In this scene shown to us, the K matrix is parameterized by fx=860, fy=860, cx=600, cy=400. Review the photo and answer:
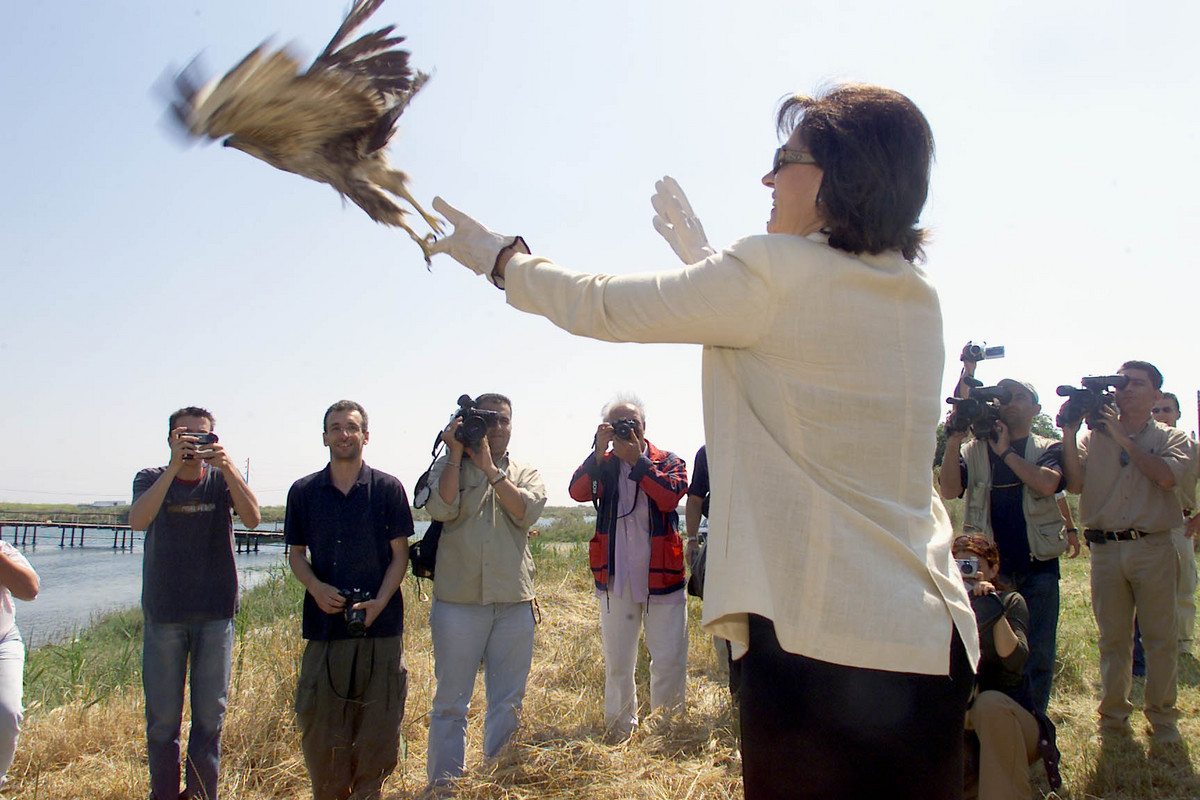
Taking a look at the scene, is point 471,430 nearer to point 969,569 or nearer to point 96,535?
point 969,569

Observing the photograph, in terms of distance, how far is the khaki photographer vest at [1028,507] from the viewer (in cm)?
476

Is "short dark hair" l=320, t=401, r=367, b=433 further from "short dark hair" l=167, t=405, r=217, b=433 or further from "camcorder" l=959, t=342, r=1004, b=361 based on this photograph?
"camcorder" l=959, t=342, r=1004, b=361

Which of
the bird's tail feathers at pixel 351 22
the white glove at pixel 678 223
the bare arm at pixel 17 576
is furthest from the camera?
the bare arm at pixel 17 576

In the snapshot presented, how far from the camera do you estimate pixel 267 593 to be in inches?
468

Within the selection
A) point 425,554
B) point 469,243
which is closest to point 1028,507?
point 425,554

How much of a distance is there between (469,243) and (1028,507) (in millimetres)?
4198

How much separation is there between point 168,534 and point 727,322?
3.90 metres

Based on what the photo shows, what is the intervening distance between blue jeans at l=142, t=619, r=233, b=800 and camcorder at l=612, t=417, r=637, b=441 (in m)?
2.34

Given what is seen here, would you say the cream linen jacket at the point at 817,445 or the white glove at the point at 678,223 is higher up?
the white glove at the point at 678,223

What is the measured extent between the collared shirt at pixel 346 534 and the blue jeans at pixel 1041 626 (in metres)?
3.35

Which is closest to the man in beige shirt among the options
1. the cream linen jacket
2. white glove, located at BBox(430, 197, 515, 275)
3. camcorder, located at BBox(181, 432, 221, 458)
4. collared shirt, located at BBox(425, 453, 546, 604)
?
collared shirt, located at BBox(425, 453, 546, 604)

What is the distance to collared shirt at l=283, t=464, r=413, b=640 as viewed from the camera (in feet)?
13.9

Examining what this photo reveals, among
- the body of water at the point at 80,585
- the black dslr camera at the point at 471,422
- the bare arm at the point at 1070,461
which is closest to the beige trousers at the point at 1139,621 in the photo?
the bare arm at the point at 1070,461

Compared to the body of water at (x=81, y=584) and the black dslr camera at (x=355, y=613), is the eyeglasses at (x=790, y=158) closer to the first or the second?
the black dslr camera at (x=355, y=613)
